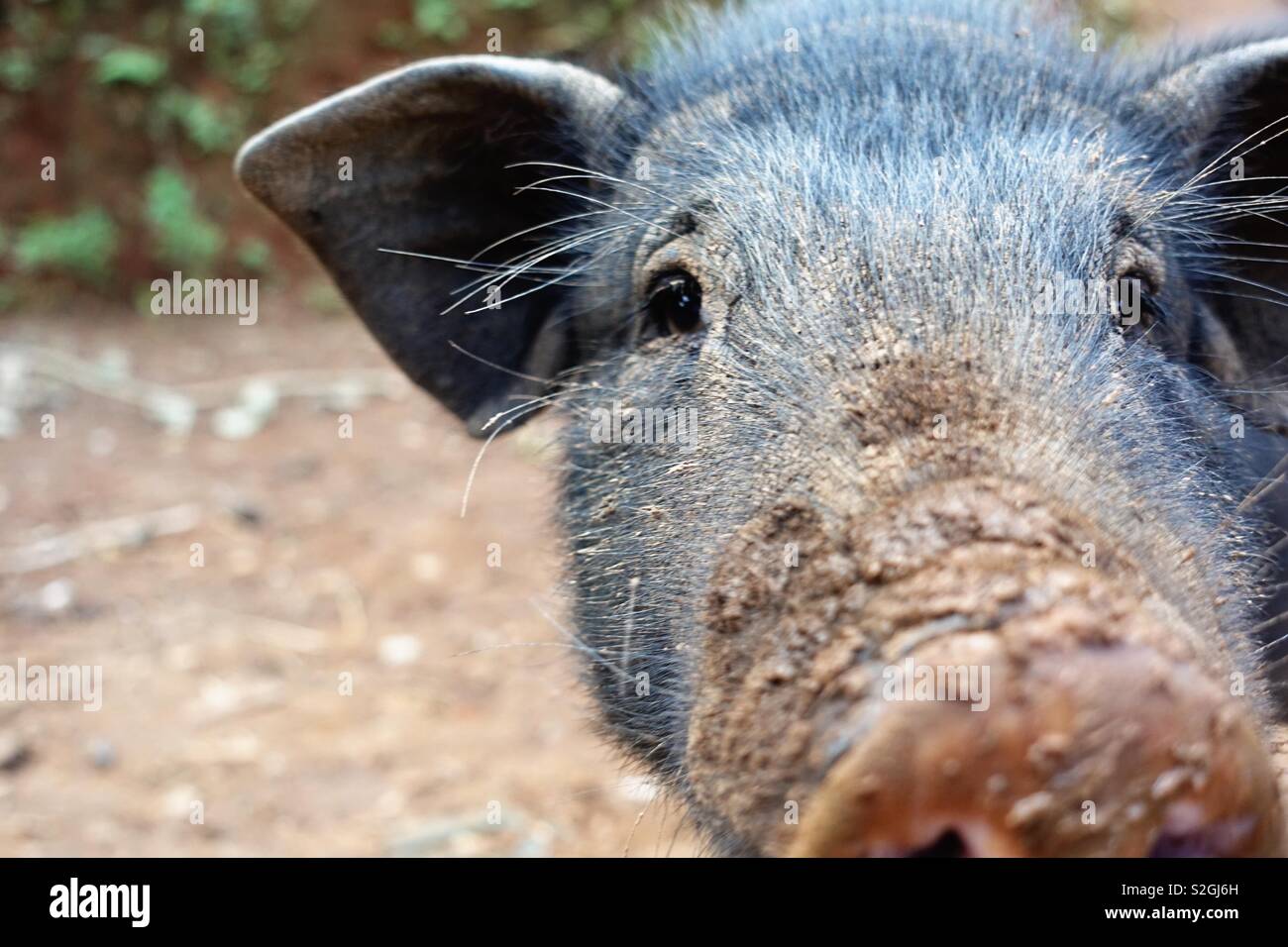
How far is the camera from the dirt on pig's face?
192 centimetres

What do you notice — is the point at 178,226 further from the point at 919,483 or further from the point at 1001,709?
the point at 1001,709

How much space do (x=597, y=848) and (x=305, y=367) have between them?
21.5ft

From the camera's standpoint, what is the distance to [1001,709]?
Answer: 1.89m

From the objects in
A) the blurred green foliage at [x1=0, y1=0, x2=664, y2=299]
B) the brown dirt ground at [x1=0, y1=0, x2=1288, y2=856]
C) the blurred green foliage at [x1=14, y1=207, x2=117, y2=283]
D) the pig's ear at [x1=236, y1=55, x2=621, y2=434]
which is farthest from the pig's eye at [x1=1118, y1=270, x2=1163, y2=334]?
the blurred green foliage at [x1=14, y1=207, x2=117, y2=283]

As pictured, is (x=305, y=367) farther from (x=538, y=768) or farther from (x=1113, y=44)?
(x=1113, y=44)

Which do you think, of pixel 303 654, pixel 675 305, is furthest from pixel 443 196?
pixel 303 654

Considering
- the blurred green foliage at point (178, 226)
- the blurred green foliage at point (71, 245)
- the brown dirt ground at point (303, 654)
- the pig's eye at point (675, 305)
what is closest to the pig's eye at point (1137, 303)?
the pig's eye at point (675, 305)

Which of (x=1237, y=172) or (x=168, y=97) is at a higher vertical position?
(x=168, y=97)

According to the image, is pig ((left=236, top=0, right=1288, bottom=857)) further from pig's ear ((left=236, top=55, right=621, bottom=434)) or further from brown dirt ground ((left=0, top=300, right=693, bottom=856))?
brown dirt ground ((left=0, top=300, right=693, bottom=856))

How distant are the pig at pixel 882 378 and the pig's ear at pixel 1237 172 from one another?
14 millimetres

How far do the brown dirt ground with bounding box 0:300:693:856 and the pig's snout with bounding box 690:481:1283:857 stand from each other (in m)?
1.86

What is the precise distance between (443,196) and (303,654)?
11.2 ft

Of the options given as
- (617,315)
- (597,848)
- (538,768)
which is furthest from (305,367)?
(617,315)

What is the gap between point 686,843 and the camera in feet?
17.0
